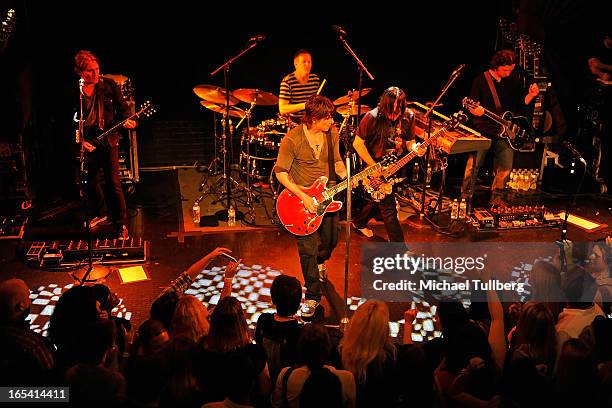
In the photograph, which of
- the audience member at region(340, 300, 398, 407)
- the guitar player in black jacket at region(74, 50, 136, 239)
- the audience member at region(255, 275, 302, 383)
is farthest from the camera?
the guitar player in black jacket at region(74, 50, 136, 239)

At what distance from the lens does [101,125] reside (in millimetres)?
7965

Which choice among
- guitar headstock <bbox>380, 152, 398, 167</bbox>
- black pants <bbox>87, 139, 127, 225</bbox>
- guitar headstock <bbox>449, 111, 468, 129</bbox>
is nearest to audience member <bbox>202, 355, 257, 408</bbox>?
guitar headstock <bbox>380, 152, 398, 167</bbox>

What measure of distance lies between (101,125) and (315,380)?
5081mm

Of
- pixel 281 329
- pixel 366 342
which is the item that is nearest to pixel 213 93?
pixel 281 329

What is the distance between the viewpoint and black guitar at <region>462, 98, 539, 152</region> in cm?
909

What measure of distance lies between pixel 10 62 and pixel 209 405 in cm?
731

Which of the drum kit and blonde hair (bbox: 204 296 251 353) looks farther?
the drum kit

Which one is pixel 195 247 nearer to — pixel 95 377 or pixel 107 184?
pixel 107 184

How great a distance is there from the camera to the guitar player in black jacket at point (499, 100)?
900cm

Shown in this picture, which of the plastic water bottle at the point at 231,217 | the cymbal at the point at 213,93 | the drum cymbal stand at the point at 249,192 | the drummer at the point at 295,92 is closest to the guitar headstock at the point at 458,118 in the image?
the drummer at the point at 295,92

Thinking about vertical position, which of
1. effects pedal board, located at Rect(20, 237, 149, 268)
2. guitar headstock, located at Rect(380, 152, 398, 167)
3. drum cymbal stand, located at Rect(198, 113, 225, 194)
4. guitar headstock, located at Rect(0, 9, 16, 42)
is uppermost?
guitar headstock, located at Rect(0, 9, 16, 42)

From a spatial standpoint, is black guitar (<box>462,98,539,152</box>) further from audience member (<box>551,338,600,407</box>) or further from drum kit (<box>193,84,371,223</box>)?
audience member (<box>551,338,600,407</box>)

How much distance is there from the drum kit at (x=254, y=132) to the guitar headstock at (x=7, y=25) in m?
2.61

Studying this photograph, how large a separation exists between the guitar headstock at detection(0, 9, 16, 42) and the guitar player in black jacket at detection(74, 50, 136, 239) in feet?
5.79
